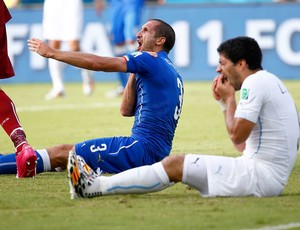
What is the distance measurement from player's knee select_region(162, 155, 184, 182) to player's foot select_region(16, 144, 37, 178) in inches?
73.8

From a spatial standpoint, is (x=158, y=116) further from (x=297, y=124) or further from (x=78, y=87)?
(x=78, y=87)

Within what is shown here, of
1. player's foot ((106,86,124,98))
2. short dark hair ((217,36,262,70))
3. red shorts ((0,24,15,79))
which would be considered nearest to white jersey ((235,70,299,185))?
short dark hair ((217,36,262,70))

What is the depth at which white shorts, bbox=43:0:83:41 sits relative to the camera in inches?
688

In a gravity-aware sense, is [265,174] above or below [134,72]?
below

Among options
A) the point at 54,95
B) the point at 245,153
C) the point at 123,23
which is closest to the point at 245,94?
the point at 245,153

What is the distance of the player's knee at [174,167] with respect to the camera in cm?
689

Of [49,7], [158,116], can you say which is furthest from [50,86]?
[158,116]

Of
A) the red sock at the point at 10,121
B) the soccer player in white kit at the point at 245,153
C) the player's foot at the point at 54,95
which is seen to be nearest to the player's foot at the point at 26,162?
the red sock at the point at 10,121

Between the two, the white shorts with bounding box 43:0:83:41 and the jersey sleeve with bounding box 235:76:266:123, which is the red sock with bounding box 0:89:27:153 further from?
the white shorts with bounding box 43:0:83:41

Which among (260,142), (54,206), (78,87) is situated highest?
(260,142)

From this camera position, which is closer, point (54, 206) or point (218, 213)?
point (218, 213)

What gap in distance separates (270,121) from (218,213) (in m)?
0.86

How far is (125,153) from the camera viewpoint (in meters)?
8.18

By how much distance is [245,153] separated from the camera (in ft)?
23.1
